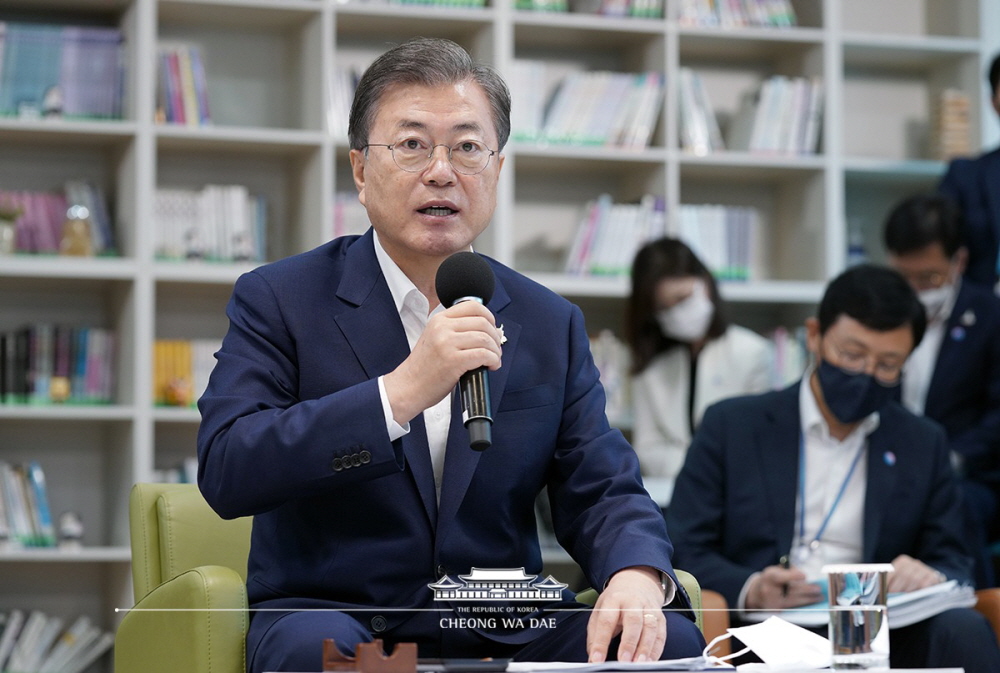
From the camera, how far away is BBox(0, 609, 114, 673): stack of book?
14.5 feet

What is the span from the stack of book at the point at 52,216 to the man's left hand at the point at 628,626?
10.8 ft

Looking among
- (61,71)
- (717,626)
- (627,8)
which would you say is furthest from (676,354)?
(717,626)

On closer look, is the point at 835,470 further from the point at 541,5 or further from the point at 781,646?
the point at 541,5

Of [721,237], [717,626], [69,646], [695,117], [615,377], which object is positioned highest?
[695,117]

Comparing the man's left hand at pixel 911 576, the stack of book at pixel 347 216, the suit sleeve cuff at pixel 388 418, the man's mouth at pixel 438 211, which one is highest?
the stack of book at pixel 347 216

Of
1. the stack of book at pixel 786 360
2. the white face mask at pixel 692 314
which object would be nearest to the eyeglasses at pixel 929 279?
the stack of book at pixel 786 360

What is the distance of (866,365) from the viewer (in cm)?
305

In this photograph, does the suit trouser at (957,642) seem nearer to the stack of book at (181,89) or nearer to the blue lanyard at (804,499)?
the blue lanyard at (804,499)

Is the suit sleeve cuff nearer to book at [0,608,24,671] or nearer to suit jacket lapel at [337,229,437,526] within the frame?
suit jacket lapel at [337,229,437,526]

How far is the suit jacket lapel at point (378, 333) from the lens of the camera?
75.5 inches

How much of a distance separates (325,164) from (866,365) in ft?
7.26

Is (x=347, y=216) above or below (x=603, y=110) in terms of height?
below

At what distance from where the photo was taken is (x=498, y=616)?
1787 millimetres

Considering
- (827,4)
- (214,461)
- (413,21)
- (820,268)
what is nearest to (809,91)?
(827,4)
